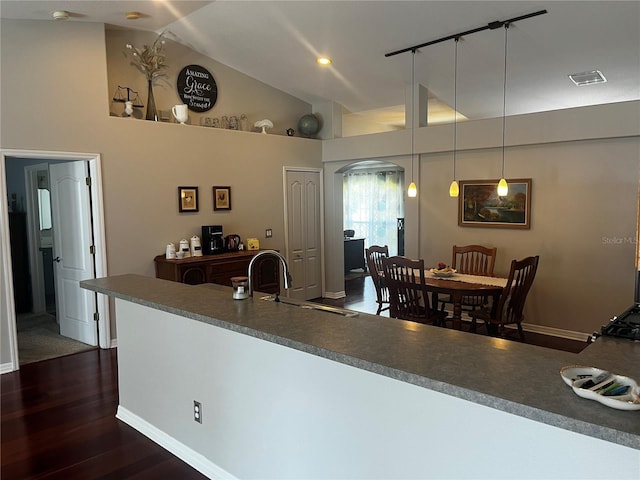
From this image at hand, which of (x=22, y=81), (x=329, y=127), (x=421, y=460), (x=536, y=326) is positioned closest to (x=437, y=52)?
(x=329, y=127)

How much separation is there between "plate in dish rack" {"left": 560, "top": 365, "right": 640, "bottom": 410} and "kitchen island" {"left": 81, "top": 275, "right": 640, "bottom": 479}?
2 cm

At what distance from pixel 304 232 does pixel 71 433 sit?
4381 mm

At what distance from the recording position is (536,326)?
538cm

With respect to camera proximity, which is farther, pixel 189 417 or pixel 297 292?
pixel 297 292

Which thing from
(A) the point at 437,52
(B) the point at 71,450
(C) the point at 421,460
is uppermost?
(A) the point at 437,52

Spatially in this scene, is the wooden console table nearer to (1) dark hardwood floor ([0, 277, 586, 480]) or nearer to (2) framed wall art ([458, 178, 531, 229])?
(1) dark hardwood floor ([0, 277, 586, 480])

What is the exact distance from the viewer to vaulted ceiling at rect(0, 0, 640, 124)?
13.4 ft

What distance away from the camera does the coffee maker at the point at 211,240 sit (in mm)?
5594

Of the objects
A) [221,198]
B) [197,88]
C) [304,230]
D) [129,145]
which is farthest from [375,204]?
[129,145]

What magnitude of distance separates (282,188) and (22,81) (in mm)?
3307

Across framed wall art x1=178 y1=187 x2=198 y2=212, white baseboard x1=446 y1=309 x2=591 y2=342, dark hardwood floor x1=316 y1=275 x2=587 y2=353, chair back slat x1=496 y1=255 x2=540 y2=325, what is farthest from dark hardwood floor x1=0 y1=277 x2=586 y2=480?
white baseboard x1=446 y1=309 x2=591 y2=342

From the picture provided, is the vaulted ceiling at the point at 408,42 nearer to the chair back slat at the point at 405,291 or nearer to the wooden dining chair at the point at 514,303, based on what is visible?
the wooden dining chair at the point at 514,303

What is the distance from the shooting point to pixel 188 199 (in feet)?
18.2

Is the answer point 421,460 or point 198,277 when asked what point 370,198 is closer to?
point 198,277
